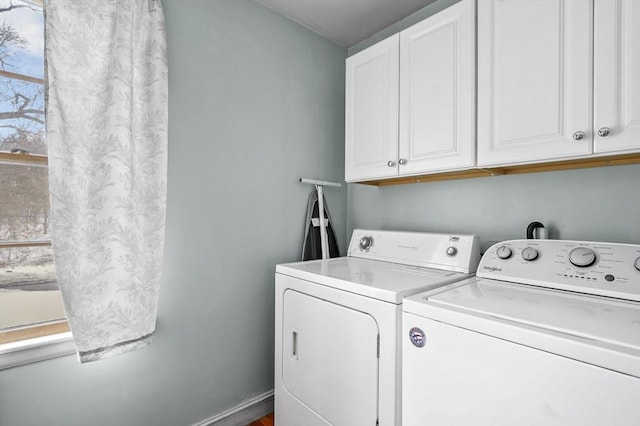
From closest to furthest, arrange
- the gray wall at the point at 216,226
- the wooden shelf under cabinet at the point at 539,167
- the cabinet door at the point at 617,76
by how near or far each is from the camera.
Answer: the cabinet door at the point at 617,76 → the wooden shelf under cabinet at the point at 539,167 → the gray wall at the point at 216,226

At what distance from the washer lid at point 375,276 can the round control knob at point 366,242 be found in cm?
16

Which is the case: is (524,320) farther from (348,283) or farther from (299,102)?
(299,102)

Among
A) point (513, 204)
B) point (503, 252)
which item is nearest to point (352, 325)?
point (503, 252)

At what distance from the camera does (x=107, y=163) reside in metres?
1.33

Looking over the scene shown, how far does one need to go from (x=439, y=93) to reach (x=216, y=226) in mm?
1366

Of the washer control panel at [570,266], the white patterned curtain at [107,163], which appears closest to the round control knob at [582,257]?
the washer control panel at [570,266]

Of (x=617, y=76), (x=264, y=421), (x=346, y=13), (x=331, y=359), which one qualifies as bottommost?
(x=264, y=421)

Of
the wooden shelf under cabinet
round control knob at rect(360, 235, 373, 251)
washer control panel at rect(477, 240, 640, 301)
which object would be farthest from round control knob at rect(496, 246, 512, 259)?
round control knob at rect(360, 235, 373, 251)

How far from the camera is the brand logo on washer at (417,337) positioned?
1042 mm

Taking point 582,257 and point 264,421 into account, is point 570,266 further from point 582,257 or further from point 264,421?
point 264,421

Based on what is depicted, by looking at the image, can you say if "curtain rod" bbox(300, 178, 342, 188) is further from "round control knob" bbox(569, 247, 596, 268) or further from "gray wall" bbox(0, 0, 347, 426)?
"round control knob" bbox(569, 247, 596, 268)

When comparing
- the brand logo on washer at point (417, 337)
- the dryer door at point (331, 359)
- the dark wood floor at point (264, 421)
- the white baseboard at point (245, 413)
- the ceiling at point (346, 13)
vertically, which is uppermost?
the ceiling at point (346, 13)

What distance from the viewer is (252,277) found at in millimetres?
1876

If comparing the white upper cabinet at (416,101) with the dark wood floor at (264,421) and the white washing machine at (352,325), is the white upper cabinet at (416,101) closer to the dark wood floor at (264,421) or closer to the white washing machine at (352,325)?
the white washing machine at (352,325)
